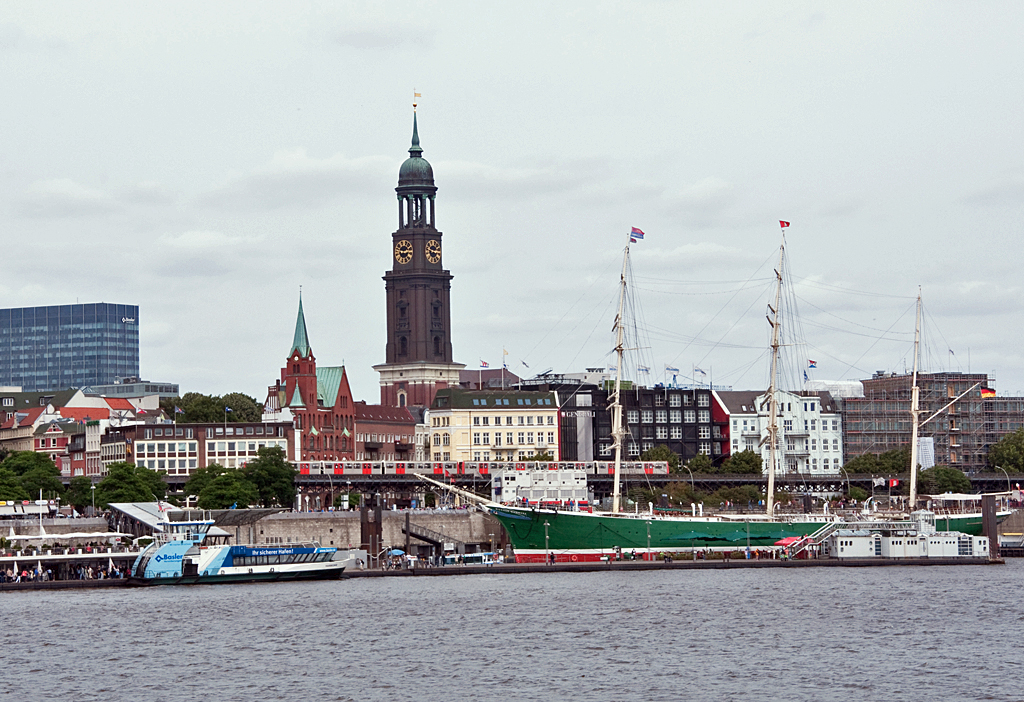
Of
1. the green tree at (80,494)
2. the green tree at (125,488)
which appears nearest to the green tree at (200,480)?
the green tree at (125,488)

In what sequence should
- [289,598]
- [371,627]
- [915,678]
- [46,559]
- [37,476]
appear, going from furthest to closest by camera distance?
[37,476], [46,559], [289,598], [371,627], [915,678]

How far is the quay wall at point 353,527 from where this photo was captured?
158875 mm

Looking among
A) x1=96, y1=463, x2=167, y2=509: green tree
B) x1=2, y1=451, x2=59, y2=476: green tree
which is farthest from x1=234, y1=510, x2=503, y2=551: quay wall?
x1=2, y1=451, x2=59, y2=476: green tree

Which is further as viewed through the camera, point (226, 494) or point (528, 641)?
point (226, 494)

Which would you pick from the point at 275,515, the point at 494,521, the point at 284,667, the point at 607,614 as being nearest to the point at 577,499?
the point at 494,521

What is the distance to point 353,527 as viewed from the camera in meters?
165

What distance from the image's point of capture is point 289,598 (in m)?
120

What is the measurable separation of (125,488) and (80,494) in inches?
432

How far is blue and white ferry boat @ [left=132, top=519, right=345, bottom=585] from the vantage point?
136 meters

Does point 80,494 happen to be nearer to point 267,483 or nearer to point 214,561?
point 267,483

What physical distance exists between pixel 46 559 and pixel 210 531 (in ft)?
48.5

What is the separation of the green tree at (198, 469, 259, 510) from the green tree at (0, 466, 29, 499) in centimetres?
1820

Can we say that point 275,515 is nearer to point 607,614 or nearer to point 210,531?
point 210,531

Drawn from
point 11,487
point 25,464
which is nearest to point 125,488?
point 11,487
